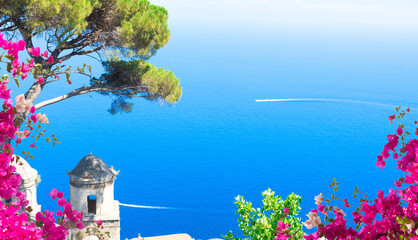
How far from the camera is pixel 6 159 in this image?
2.93 metres

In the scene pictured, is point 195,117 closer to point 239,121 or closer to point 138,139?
point 239,121

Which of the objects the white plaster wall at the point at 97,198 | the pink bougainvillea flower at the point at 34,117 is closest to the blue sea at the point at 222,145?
the white plaster wall at the point at 97,198

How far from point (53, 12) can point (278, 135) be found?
48.1 metres

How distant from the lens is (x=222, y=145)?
171 feet

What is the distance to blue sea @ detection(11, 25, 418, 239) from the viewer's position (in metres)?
40.2

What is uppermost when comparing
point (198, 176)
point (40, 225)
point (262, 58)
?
point (262, 58)

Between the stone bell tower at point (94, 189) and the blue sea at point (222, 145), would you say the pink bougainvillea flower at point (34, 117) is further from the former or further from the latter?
the blue sea at point (222, 145)

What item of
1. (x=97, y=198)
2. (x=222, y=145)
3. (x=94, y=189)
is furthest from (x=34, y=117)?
(x=222, y=145)

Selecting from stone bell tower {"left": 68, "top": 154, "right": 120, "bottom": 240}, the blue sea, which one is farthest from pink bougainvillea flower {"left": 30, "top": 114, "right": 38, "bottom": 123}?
the blue sea

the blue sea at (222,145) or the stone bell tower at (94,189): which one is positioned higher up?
the blue sea at (222,145)

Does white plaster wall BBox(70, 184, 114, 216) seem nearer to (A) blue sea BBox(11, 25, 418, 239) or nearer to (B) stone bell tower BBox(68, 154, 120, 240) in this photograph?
(B) stone bell tower BBox(68, 154, 120, 240)

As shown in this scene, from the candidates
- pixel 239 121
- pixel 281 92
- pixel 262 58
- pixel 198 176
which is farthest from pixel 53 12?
pixel 262 58

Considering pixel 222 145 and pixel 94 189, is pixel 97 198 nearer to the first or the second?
pixel 94 189

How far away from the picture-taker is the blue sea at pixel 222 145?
40219 millimetres
